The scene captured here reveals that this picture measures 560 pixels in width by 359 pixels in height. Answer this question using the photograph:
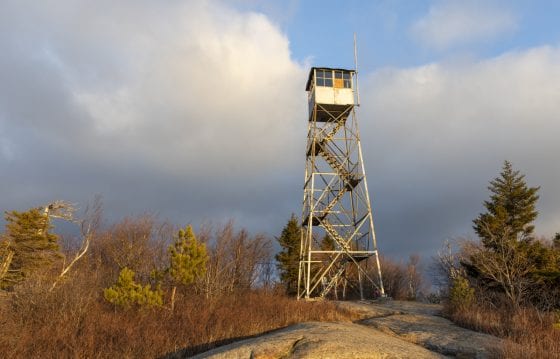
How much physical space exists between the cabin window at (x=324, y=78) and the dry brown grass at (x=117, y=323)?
16470 mm

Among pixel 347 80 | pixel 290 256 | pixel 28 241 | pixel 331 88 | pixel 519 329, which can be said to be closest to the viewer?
pixel 519 329

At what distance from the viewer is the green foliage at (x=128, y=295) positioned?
15117mm

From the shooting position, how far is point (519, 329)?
1156 cm

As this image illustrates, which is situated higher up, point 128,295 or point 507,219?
point 507,219

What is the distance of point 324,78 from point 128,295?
2011cm

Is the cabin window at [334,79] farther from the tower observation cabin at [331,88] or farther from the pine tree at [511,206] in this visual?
the pine tree at [511,206]

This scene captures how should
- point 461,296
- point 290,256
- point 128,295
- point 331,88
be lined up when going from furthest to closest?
1. point 290,256
2. point 331,88
3. point 461,296
4. point 128,295

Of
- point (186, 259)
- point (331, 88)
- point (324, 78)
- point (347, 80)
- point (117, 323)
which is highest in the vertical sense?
point (347, 80)

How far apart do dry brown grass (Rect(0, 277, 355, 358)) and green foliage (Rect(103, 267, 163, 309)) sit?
1.16ft

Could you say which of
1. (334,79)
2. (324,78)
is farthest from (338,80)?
(324,78)

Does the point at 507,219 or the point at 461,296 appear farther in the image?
the point at 507,219

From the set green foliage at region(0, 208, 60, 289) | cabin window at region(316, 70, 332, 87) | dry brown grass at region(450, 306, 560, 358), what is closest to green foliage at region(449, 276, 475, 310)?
dry brown grass at region(450, 306, 560, 358)

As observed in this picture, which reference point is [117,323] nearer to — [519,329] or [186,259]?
[186,259]

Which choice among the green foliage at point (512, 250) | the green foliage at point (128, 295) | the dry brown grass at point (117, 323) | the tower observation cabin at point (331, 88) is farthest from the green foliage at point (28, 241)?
the green foliage at point (512, 250)
